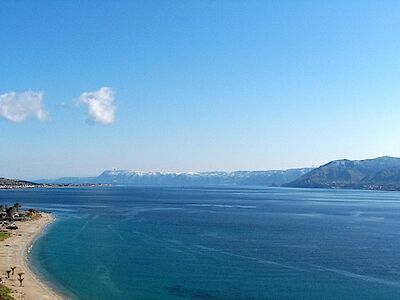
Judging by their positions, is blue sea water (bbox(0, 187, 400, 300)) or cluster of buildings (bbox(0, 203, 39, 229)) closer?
blue sea water (bbox(0, 187, 400, 300))

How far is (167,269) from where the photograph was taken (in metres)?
58.7

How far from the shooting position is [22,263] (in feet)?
200

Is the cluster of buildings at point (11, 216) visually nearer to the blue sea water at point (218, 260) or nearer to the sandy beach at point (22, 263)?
the sandy beach at point (22, 263)

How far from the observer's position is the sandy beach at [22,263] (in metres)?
46.2

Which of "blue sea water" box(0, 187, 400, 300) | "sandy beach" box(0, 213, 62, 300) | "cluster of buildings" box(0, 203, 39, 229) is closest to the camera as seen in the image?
"sandy beach" box(0, 213, 62, 300)

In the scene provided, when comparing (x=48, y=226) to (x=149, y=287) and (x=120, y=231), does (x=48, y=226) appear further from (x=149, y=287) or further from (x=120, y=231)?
(x=149, y=287)

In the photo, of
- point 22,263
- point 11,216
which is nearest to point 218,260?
point 22,263

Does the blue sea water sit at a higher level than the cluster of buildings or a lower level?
lower

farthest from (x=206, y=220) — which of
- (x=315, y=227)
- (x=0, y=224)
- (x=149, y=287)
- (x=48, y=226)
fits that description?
(x=149, y=287)

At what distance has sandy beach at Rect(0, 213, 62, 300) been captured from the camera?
1821 inches

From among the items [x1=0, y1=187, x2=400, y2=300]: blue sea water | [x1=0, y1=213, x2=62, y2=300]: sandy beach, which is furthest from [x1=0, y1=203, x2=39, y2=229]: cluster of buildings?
[x1=0, y1=187, x2=400, y2=300]: blue sea water

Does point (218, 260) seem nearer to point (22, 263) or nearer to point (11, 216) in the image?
point (22, 263)

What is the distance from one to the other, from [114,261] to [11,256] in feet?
49.0

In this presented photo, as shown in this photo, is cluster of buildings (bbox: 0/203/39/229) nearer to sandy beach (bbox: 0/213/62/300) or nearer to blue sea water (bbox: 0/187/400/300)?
sandy beach (bbox: 0/213/62/300)
